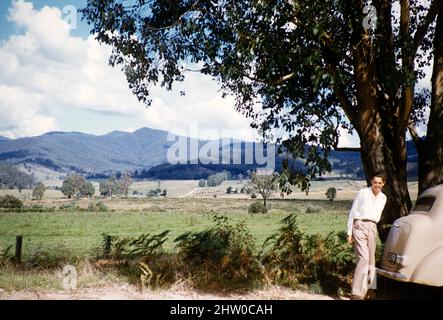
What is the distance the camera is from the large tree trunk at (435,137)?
7945 millimetres

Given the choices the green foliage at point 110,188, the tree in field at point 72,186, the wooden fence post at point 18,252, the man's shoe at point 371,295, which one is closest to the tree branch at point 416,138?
the man's shoe at point 371,295

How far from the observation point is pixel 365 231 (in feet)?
21.4

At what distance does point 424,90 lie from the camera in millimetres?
11469

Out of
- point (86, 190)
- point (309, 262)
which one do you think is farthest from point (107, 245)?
point (86, 190)

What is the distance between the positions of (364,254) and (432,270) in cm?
114

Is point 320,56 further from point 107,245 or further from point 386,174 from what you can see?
point 107,245

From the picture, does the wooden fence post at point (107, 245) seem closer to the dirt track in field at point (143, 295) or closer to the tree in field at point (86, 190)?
the dirt track in field at point (143, 295)

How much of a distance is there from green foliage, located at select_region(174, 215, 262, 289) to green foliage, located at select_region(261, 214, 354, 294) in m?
0.42

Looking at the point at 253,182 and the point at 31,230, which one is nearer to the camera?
the point at 31,230

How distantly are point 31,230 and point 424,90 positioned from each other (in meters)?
53.3

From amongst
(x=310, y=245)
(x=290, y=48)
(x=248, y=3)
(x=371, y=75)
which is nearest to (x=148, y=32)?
(x=248, y=3)

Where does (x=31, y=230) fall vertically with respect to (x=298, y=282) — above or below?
below
